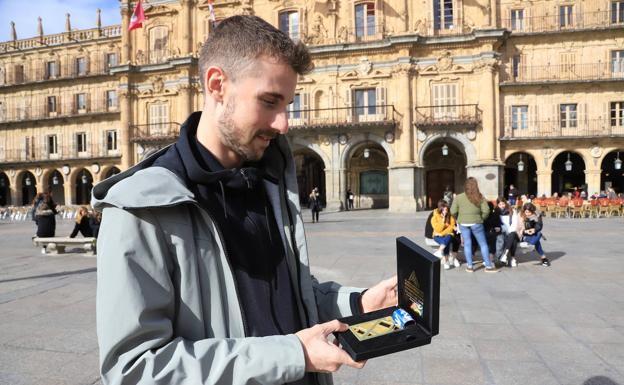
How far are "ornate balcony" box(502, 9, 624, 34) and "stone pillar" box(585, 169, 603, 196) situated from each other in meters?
8.36

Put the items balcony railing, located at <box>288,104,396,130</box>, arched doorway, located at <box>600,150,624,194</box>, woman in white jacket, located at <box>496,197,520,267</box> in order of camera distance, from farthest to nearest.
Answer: arched doorway, located at <box>600,150,624,194</box>, balcony railing, located at <box>288,104,396,130</box>, woman in white jacket, located at <box>496,197,520,267</box>

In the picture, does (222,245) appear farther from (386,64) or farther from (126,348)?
(386,64)

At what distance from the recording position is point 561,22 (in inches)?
980

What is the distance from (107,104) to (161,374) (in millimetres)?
34713

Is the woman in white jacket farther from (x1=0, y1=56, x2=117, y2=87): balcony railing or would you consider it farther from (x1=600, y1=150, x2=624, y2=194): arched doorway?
(x1=0, y1=56, x2=117, y2=87): balcony railing

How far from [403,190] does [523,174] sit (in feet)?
31.8

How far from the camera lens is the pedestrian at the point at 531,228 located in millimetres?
8195

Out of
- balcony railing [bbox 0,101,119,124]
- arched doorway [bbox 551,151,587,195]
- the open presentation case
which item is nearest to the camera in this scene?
the open presentation case

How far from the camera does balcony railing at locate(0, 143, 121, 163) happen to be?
1215 inches

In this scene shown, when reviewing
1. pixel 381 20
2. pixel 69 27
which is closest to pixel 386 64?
pixel 381 20

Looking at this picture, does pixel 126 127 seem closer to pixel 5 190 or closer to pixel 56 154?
pixel 56 154

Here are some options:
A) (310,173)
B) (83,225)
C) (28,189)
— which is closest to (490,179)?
(310,173)

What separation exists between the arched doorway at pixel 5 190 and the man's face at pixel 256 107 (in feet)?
136

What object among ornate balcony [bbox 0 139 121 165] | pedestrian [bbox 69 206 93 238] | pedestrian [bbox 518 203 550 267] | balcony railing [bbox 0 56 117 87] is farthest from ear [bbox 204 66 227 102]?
balcony railing [bbox 0 56 117 87]
